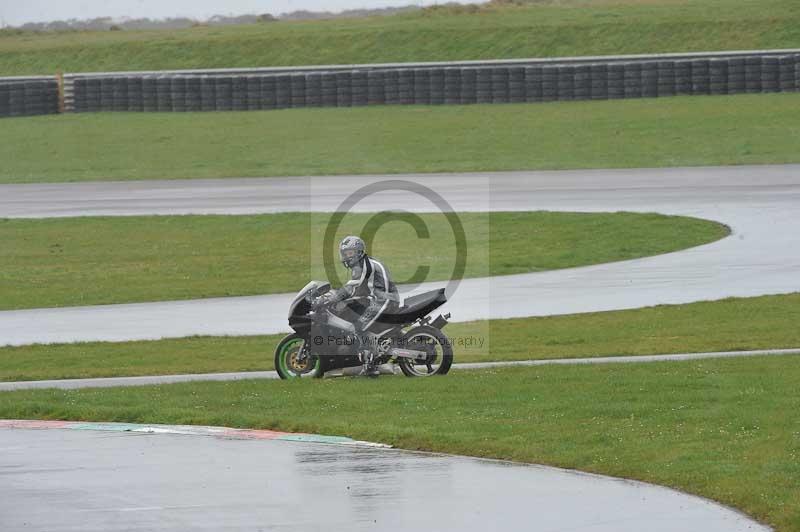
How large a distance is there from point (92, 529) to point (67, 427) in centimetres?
434

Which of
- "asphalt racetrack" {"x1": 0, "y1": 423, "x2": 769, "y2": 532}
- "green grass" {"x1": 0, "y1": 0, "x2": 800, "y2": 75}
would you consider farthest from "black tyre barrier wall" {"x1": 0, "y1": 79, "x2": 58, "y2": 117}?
"asphalt racetrack" {"x1": 0, "y1": 423, "x2": 769, "y2": 532}

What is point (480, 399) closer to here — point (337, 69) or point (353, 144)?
point (353, 144)

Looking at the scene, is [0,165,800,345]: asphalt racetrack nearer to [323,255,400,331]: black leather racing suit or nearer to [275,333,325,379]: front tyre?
[275,333,325,379]: front tyre

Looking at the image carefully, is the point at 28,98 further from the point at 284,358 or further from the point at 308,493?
the point at 308,493

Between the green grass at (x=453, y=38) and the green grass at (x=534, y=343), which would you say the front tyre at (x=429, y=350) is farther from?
the green grass at (x=453, y=38)

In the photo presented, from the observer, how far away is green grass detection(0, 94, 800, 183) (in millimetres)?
40406

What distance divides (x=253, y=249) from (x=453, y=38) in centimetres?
3469

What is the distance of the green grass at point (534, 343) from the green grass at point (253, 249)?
15.2ft

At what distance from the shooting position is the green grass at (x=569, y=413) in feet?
35.1

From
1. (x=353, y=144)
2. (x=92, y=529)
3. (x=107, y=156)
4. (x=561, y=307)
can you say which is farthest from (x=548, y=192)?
(x=92, y=529)

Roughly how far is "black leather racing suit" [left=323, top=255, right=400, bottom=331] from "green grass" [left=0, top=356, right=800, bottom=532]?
0.70 metres

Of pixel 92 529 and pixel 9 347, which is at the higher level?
pixel 92 529

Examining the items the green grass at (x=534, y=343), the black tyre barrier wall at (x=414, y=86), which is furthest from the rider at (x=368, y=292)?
the black tyre barrier wall at (x=414, y=86)

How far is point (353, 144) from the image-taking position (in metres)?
43.5
